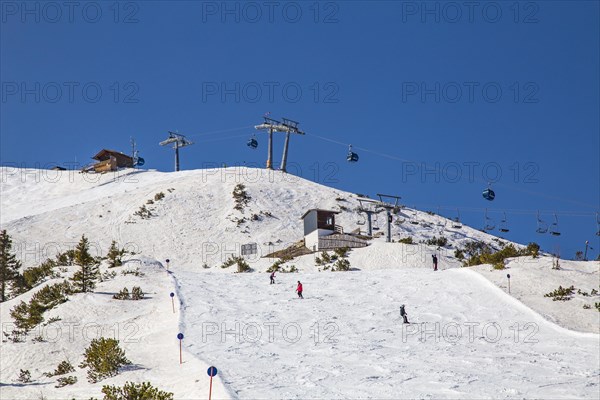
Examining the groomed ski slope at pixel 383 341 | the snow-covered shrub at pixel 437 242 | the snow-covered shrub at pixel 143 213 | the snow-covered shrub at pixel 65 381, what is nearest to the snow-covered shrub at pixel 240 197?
the snow-covered shrub at pixel 143 213

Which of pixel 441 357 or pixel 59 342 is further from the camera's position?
pixel 59 342

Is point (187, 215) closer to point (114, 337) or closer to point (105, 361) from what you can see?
point (114, 337)

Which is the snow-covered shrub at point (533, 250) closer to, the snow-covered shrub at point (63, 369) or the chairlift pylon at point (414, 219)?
the chairlift pylon at point (414, 219)

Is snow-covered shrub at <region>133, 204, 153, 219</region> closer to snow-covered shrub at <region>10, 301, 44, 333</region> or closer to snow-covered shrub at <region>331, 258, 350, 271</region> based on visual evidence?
snow-covered shrub at <region>331, 258, 350, 271</region>

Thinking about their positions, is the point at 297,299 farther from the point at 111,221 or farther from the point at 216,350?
the point at 111,221

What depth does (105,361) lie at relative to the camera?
20.0 meters

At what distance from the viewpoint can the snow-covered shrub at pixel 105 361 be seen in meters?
20.0

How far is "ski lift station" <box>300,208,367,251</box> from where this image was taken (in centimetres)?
5359

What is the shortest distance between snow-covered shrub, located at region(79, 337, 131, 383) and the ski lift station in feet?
110

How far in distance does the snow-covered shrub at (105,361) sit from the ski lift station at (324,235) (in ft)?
110

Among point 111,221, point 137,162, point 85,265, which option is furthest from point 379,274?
point 137,162

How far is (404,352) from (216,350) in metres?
6.93

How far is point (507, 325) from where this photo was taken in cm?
2706

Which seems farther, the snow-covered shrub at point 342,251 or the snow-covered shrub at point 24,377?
the snow-covered shrub at point 342,251
